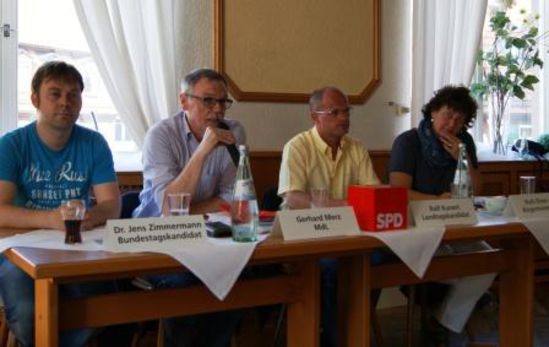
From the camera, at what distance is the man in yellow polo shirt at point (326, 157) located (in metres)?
2.43

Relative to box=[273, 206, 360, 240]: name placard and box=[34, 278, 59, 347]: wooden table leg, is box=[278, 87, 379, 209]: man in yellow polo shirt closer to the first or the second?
box=[273, 206, 360, 240]: name placard

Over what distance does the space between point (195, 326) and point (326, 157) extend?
3.00ft

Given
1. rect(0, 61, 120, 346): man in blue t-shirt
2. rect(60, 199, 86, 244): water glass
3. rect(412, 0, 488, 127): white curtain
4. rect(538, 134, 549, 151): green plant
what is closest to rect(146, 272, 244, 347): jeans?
rect(0, 61, 120, 346): man in blue t-shirt

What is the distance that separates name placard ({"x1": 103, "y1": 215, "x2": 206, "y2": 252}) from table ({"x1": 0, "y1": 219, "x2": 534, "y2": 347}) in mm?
52

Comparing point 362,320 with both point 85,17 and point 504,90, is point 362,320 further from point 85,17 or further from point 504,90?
point 504,90

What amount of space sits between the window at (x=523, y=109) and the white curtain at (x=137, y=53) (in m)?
2.09

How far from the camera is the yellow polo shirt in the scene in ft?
8.00

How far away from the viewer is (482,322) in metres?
3.25

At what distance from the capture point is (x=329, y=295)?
2.19m

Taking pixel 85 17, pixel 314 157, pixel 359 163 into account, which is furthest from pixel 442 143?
pixel 85 17

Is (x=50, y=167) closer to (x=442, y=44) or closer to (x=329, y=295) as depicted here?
(x=329, y=295)

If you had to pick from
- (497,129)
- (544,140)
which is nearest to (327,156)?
(497,129)

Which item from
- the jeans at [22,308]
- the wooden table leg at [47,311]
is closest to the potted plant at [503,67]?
the jeans at [22,308]

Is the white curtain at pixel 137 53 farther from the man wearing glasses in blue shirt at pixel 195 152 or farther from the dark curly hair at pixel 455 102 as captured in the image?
the dark curly hair at pixel 455 102
